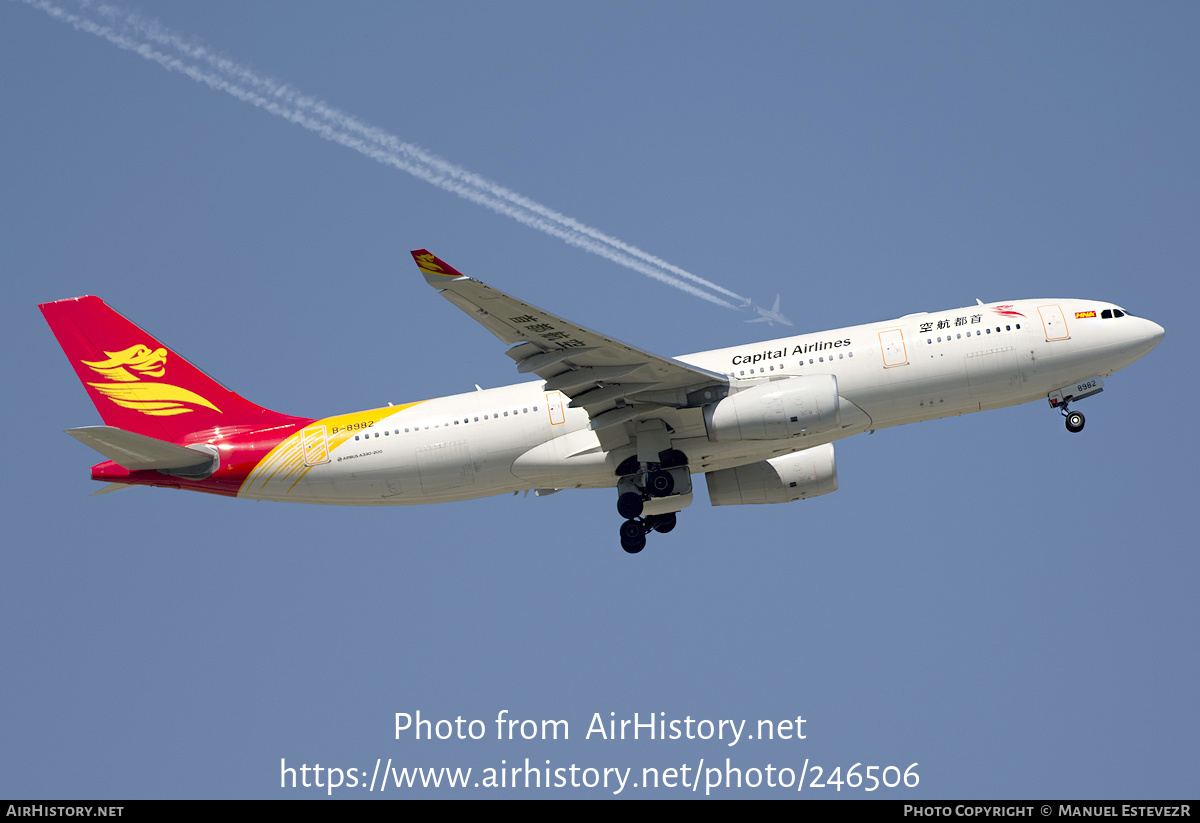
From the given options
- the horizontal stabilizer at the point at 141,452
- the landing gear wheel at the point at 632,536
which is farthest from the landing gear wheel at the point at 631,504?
the horizontal stabilizer at the point at 141,452

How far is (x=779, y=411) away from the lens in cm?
3219

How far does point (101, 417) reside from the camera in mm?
36719

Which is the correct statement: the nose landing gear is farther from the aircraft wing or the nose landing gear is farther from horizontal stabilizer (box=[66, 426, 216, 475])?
horizontal stabilizer (box=[66, 426, 216, 475])

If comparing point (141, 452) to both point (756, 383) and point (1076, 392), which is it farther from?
point (1076, 392)

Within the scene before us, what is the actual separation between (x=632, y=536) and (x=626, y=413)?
4.26 m

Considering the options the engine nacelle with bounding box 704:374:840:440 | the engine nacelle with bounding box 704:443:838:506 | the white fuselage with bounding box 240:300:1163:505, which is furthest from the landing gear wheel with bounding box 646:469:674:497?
the engine nacelle with bounding box 704:443:838:506

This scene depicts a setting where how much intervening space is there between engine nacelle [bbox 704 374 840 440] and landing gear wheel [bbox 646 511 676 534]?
181 inches

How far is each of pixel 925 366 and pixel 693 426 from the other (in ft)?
20.0

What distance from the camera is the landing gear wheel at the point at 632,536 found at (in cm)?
3612

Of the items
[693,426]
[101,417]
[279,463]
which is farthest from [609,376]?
[101,417]

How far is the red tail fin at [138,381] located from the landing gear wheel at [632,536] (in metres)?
10.0

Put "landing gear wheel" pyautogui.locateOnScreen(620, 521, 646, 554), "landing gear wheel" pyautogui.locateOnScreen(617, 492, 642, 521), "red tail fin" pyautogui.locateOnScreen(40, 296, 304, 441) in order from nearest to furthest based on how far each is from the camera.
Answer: "landing gear wheel" pyautogui.locateOnScreen(617, 492, 642, 521) < "landing gear wheel" pyautogui.locateOnScreen(620, 521, 646, 554) < "red tail fin" pyautogui.locateOnScreen(40, 296, 304, 441)

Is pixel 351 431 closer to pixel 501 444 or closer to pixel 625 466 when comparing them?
pixel 501 444

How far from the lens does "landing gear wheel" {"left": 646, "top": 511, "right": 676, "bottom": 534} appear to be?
120ft
